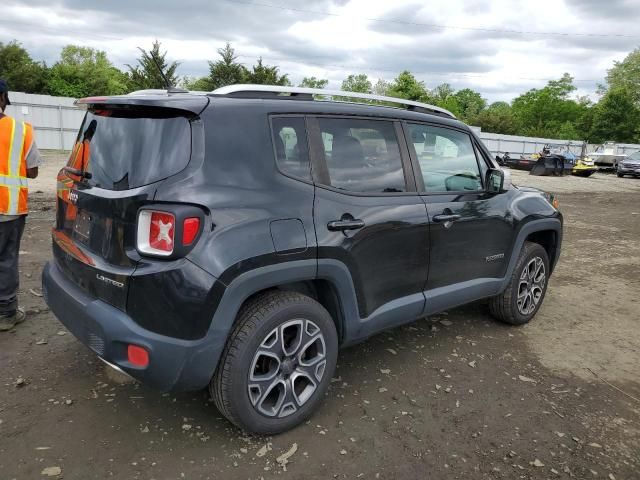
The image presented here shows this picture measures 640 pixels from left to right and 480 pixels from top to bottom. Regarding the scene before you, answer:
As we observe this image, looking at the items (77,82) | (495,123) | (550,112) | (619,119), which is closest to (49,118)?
(77,82)

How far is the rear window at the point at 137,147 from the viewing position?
2.49 metres

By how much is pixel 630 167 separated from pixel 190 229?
1234 inches

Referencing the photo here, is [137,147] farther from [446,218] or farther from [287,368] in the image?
[446,218]

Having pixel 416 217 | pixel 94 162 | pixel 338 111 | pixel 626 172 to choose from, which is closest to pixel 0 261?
pixel 94 162

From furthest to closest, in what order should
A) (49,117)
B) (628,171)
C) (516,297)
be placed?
(628,171) → (49,117) → (516,297)

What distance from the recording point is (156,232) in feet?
7.91

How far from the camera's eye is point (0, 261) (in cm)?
387

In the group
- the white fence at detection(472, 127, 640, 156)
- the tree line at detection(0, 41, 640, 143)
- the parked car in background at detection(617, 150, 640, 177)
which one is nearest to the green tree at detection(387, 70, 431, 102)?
the tree line at detection(0, 41, 640, 143)

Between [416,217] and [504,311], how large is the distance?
5.64 feet

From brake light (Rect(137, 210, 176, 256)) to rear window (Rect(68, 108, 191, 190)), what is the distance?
183 mm

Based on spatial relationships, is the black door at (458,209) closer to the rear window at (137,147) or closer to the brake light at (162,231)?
the rear window at (137,147)

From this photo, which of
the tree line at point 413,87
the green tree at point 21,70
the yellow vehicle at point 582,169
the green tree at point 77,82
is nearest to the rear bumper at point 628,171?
the yellow vehicle at point 582,169

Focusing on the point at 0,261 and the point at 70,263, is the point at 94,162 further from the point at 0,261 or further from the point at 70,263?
the point at 0,261

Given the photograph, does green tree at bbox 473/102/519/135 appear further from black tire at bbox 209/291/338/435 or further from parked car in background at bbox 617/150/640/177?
black tire at bbox 209/291/338/435
